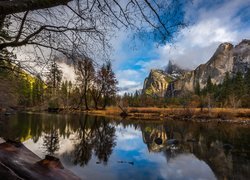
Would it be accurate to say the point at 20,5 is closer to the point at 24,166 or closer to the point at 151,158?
the point at 24,166

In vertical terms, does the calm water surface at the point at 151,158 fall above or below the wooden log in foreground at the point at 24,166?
below

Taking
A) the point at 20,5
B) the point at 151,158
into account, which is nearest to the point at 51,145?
the point at 151,158

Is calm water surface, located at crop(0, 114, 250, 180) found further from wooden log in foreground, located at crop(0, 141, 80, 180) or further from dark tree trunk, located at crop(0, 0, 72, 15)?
dark tree trunk, located at crop(0, 0, 72, 15)

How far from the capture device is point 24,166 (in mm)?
2980

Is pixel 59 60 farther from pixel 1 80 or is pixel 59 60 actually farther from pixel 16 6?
pixel 1 80

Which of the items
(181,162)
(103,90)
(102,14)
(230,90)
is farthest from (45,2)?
(230,90)

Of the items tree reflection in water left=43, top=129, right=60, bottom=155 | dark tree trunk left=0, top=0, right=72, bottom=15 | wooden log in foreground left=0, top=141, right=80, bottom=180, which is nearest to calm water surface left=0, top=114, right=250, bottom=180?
tree reflection in water left=43, top=129, right=60, bottom=155

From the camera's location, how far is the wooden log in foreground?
9.13 feet

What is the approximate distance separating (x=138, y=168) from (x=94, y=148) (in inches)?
161

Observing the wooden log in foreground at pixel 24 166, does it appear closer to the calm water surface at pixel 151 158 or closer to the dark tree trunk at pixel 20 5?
the dark tree trunk at pixel 20 5

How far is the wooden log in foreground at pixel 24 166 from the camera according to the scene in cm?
278

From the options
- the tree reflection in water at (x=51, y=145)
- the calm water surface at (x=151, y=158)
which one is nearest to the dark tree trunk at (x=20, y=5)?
the calm water surface at (x=151, y=158)

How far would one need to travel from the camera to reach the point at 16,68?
16.8 feet

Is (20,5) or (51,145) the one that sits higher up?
(20,5)
